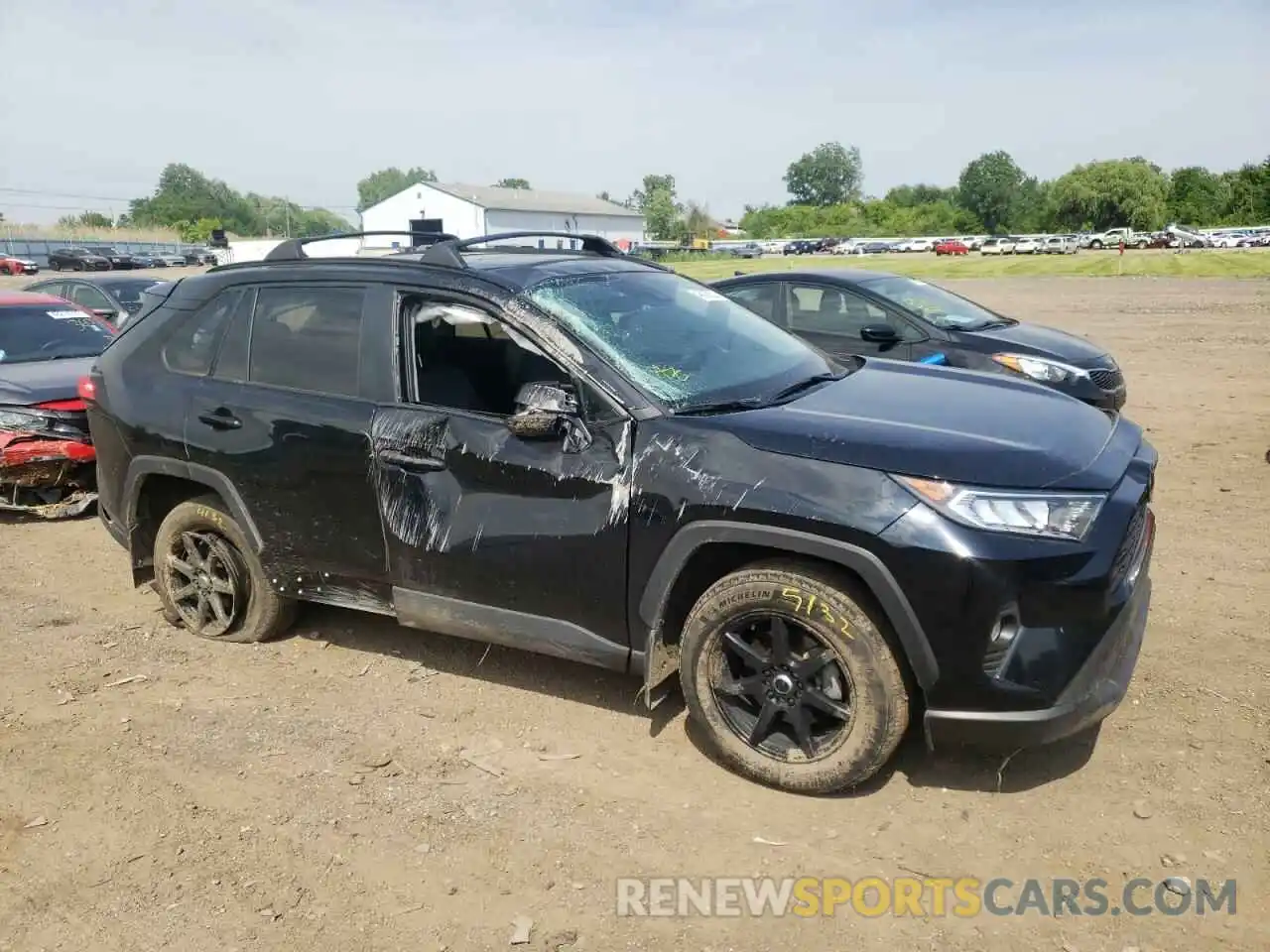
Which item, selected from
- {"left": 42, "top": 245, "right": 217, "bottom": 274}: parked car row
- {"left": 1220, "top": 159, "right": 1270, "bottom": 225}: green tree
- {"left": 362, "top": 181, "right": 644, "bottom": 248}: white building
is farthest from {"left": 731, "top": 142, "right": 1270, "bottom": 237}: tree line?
{"left": 42, "top": 245, "right": 217, "bottom": 274}: parked car row

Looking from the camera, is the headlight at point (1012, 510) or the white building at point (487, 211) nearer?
the headlight at point (1012, 510)

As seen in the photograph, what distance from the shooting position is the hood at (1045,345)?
7938 millimetres

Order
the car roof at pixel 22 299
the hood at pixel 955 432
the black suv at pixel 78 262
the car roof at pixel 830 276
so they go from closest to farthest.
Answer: the hood at pixel 955 432 < the car roof at pixel 830 276 < the car roof at pixel 22 299 < the black suv at pixel 78 262

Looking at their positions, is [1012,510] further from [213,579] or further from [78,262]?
[78,262]

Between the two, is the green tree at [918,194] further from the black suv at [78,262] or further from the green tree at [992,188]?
the black suv at [78,262]

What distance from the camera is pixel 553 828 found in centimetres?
337

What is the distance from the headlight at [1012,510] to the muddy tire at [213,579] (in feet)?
10.3

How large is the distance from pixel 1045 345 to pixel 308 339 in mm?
6162

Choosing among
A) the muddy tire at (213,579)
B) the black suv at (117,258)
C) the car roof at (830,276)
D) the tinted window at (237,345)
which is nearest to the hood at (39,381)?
the muddy tire at (213,579)

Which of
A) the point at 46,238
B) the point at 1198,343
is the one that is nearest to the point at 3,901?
the point at 1198,343

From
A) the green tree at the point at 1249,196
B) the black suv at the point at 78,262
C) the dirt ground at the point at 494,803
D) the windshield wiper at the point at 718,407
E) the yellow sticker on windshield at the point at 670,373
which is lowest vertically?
the dirt ground at the point at 494,803

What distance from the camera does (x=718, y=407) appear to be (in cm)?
369

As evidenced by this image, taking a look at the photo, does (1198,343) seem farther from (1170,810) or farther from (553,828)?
(553,828)

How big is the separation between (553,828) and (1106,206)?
97.4 metres
